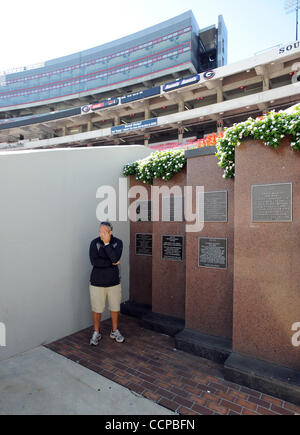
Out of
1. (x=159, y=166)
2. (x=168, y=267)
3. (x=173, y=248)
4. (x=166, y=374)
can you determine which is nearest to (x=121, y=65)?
(x=159, y=166)

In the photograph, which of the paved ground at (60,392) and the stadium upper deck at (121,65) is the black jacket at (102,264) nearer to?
the paved ground at (60,392)

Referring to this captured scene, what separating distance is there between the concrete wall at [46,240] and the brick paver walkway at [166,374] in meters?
0.51

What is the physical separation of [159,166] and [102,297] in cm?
265

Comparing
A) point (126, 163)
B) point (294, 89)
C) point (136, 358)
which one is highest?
point (294, 89)

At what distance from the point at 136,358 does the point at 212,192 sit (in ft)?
9.31

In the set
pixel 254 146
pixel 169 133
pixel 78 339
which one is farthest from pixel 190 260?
pixel 169 133

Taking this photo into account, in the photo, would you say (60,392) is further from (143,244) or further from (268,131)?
(268,131)

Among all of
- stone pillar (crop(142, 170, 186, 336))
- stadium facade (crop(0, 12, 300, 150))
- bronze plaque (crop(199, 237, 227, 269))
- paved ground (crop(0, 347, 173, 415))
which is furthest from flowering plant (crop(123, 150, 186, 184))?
stadium facade (crop(0, 12, 300, 150))

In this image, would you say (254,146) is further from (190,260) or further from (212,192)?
(190,260)

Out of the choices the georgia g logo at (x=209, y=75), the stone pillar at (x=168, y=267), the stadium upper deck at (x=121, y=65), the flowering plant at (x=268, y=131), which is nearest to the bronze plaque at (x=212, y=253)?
the stone pillar at (x=168, y=267)

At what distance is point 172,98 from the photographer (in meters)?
28.1

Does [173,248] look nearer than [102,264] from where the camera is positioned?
No

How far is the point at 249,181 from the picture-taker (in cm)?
348

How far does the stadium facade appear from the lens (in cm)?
2208
